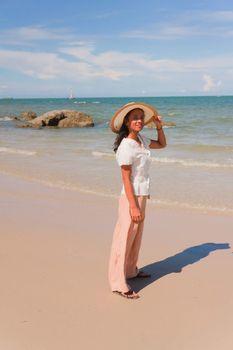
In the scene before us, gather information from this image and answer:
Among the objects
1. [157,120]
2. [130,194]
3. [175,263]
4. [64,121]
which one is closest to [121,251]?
[130,194]

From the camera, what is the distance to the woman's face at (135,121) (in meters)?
4.12

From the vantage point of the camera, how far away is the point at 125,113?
4141 millimetres

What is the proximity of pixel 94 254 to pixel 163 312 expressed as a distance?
1570mm

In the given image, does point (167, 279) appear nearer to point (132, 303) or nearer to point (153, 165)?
point (132, 303)

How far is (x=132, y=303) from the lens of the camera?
404 cm

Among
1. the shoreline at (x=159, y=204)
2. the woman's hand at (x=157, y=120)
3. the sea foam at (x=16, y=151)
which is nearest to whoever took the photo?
the woman's hand at (x=157, y=120)

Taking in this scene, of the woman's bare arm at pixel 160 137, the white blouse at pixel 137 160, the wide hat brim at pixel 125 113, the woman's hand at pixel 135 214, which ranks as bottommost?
the woman's hand at pixel 135 214

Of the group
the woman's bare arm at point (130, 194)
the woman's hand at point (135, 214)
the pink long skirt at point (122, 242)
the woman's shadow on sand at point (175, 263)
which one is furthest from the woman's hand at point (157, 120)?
the woman's shadow on sand at point (175, 263)

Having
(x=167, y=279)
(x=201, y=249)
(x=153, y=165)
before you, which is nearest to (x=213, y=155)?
(x=153, y=165)

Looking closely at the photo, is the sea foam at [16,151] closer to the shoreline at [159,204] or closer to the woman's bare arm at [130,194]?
the shoreline at [159,204]

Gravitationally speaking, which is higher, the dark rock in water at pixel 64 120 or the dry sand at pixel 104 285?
the dark rock in water at pixel 64 120

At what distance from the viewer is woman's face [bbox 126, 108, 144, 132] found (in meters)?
4.12

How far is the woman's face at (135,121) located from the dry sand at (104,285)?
157 centimetres

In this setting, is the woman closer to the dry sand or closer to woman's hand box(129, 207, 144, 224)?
woman's hand box(129, 207, 144, 224)
